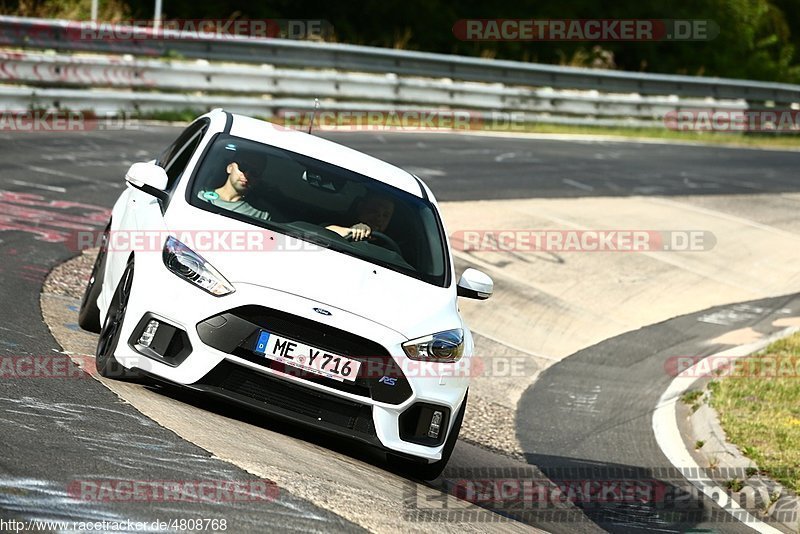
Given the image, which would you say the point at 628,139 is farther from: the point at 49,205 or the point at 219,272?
the point at 219,272

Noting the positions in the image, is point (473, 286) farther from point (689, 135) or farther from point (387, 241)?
point (689, 135)

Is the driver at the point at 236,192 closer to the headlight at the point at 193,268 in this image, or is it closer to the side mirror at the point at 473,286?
the headlight at the point at 193,268

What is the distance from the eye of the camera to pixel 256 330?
614cm

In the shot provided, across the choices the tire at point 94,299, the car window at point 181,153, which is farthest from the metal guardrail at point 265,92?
the tire at point 94,299

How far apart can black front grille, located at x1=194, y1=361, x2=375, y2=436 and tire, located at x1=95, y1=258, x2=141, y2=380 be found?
53 cm

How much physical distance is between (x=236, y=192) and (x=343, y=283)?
1.15m

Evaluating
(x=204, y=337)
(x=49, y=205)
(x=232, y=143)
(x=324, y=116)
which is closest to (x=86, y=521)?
(x=204, y=337)

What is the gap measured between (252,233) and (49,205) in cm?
630

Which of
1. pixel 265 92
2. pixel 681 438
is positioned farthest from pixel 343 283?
pixel 265 92

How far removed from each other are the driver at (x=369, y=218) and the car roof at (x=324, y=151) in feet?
0.85

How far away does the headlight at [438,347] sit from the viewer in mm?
6395

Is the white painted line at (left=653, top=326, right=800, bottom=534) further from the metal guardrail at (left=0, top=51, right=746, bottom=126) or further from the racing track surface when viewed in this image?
the metal guardrail at (left=0, top=51, right=746, bottom=126)

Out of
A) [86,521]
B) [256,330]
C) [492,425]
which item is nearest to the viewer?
[86,521]

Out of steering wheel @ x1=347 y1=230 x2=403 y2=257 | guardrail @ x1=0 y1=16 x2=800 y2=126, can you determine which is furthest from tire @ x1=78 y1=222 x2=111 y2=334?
guardrail @ x1=0 y1=16 x2=800 y2=126
